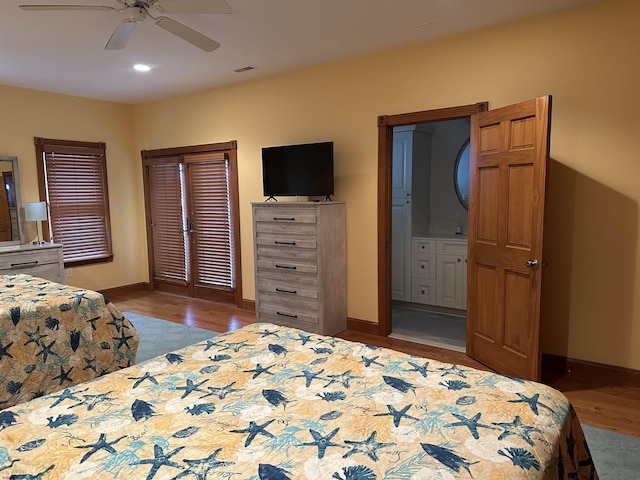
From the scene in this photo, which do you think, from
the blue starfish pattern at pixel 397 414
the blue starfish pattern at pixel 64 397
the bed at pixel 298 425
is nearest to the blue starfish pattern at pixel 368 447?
the bed at pixel 298 425

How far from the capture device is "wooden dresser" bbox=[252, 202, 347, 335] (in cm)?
408

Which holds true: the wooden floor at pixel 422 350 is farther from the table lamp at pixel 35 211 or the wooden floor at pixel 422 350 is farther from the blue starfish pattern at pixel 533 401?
the blue starfish pattern at pixel 533 401

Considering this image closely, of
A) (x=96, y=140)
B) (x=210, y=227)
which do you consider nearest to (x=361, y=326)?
(x=210, y=227)

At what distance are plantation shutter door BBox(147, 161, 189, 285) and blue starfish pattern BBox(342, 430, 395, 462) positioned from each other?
5.07m

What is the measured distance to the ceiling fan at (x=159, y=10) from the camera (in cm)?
246

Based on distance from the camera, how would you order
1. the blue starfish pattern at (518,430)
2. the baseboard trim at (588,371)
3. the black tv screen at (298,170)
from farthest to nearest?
the black tv screen at (298,170) < the baseboard trim at (588,371) < the blue starfish pattern at (518,430)

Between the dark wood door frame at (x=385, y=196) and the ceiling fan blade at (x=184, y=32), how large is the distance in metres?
1.68

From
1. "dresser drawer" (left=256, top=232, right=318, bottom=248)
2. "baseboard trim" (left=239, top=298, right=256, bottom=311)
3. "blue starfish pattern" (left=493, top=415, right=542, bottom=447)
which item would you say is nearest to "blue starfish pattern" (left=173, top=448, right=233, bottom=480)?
"blue starfish pattern" (left=493, top=415, right=542, bottom=447)

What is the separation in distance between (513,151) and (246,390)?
98.1 inches

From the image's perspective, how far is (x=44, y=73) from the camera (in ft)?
14.5

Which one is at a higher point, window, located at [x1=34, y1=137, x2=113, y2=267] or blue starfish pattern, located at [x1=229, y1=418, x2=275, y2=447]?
window, located at [x1=34, y1=137, x2=113, y2=267]

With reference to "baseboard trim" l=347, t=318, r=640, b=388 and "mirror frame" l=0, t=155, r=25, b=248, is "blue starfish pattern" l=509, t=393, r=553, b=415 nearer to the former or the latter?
"baseboard trim" l=347, t=318, r=640, b=388

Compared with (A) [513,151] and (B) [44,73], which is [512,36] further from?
(B) [44,73]

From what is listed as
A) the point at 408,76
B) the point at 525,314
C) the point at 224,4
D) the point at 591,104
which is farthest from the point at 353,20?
the point at 525,314
